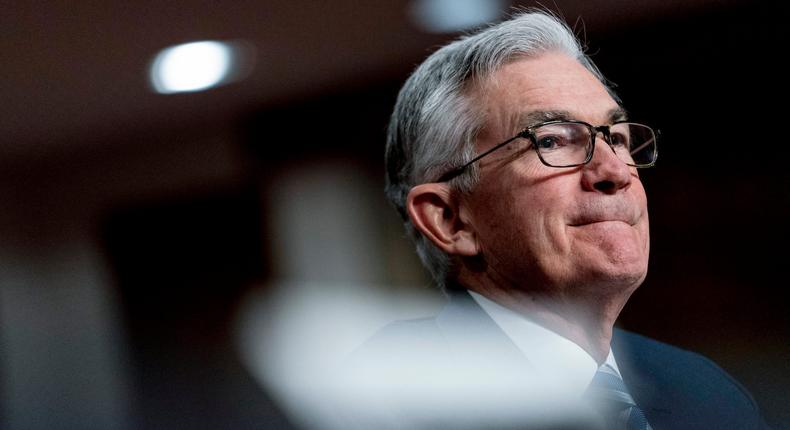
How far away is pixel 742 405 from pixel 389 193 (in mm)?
404

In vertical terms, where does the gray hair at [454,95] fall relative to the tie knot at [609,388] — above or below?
above

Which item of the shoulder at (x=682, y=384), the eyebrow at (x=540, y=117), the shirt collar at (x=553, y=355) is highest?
the eyebrow at (x=540, y=117)

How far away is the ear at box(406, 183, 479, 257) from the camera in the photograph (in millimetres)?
764

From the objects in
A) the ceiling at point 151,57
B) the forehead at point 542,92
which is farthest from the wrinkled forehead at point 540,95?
the ceiling at point 151,57

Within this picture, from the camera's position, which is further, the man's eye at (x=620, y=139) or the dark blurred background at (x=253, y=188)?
the man's eye at (x=620, y=139)

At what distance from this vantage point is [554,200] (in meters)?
0.69

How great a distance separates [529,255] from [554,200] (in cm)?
5

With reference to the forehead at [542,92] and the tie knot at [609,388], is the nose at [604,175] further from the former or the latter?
the tie knot at [609,388]

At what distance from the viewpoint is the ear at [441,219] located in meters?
0.76

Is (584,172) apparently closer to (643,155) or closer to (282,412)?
(643,155)

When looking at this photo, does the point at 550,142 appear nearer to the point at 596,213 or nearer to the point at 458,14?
the point at 596,213

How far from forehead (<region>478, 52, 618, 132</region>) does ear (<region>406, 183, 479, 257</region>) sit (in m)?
0.08

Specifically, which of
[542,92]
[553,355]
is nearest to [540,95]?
[542,92]

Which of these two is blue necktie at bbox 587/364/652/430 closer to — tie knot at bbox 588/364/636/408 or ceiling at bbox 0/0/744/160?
tie knot at bbox 588/364/636/408
